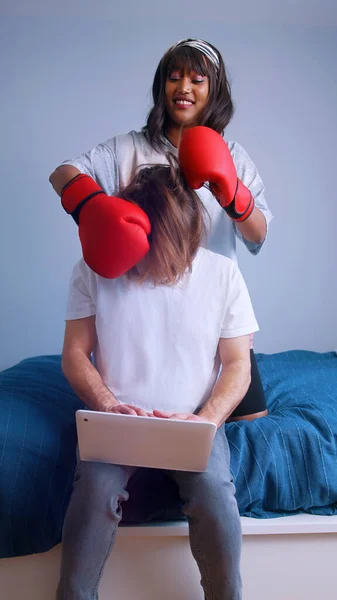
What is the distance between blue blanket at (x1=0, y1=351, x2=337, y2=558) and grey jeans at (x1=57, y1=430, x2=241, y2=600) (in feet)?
0.43

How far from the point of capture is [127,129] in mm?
2377

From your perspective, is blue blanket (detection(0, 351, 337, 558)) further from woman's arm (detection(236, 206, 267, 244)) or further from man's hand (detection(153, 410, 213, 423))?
woman's arm (detection(236, 206, 267, 244))

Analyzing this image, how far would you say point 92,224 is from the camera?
1.15 metres

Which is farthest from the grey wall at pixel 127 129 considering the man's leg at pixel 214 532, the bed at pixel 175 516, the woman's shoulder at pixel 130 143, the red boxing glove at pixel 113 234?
the man's leg at pixel 214 532

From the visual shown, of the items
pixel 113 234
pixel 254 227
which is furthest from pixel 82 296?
pixel 254 227

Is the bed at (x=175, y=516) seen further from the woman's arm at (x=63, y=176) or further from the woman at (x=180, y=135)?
the woman's arm at (x=63, y=176)

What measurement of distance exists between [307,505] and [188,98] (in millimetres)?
1015

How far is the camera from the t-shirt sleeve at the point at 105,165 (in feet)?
5.03

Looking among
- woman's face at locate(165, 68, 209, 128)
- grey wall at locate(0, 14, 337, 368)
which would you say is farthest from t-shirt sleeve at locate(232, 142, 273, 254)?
grey wall at locate(0, 14, 337, 368)

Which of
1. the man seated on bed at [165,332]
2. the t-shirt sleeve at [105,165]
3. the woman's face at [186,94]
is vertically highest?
the woman's face at [186,94]

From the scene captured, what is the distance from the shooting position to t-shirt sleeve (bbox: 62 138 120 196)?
1532 mm

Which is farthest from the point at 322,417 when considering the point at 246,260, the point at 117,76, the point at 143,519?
the point at 117,76

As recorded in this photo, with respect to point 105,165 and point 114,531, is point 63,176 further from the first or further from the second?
point 114,531

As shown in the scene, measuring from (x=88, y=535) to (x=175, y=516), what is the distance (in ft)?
0.76
